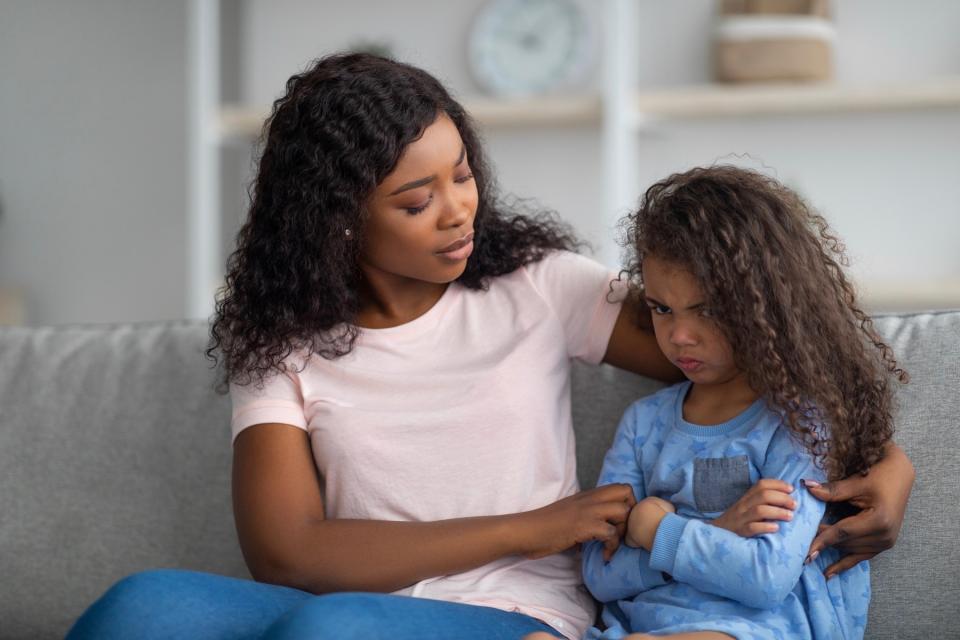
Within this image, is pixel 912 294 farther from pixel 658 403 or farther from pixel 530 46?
pixel 658 403

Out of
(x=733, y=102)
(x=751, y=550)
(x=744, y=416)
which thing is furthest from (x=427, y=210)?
(x=733, y=102)

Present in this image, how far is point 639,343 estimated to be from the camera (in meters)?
1.51

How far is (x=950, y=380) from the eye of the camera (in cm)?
148

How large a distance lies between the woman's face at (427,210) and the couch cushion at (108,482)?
1.64ft

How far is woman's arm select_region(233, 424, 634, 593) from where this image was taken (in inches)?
53.7

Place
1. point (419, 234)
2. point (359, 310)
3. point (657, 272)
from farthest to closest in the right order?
point (359, 310) < point (419, 234) < point (657, 272)

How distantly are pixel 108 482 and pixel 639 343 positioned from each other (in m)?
0.87

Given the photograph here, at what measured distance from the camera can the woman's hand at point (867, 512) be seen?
1.28 meters

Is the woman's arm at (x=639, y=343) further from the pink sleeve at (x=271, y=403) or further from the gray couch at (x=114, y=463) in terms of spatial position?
the pink sleeve at (x=271, y=403)

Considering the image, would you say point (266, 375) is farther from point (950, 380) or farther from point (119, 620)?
point (950, 380)

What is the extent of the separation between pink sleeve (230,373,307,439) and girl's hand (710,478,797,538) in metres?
0.58

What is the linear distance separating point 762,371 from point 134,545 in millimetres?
1023

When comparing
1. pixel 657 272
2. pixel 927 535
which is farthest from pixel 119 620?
pixel 927 535

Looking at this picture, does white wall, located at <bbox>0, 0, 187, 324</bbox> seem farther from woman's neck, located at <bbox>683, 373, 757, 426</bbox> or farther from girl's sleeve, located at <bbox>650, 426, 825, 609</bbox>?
girl's sleeve, located at <bbox>650, 426, 825, 609</bbox>
